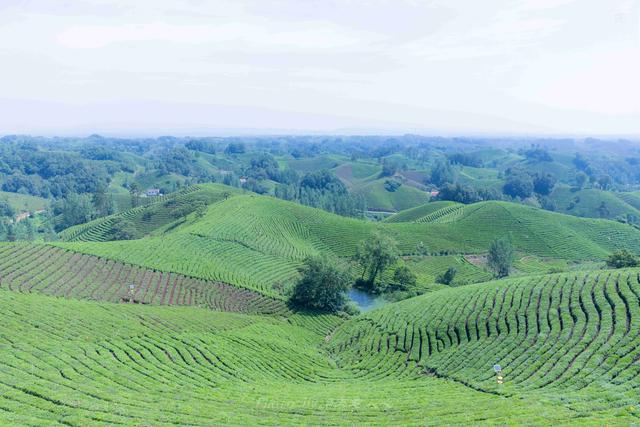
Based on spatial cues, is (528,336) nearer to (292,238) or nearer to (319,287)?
(319,287)

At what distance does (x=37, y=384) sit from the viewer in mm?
27297

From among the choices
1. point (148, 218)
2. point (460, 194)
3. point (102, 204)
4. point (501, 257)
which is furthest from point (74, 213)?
point (460, 194)

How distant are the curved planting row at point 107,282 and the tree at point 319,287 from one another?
13.8 ft

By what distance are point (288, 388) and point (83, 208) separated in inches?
6193

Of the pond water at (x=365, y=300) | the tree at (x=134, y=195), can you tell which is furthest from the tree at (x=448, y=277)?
the tree at (x=134, y=195)

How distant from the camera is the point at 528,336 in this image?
138ft

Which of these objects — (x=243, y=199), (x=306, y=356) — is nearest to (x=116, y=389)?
(x=306, y=356)

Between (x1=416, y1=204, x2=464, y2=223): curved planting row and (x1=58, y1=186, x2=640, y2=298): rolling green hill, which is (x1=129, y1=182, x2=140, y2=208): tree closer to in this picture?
(x1=58, y1=186, x2=640, y2=298): rolling green hill

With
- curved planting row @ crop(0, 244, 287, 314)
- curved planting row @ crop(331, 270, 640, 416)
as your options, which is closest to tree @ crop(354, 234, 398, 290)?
curved planting row @ crop(331, 270, 640, 416)

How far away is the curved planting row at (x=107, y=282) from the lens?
58.7 meters

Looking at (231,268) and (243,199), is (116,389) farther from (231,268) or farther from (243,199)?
(243,199)

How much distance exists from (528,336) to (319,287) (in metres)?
37.6

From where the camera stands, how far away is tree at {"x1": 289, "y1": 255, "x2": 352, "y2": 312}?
238ft

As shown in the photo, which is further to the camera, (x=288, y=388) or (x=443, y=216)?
(x=443, y=216)
